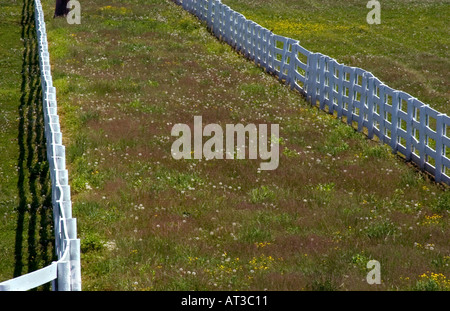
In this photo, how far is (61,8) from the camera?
37844 mm

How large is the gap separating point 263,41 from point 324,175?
14.1 metres

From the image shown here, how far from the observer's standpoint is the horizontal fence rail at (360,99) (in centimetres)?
1645

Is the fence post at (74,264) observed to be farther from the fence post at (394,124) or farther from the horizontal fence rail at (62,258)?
the fence post at (394,124)

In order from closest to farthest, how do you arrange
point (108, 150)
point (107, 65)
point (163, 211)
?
point (163, 211) → point (108, 150) → point (107, 65)

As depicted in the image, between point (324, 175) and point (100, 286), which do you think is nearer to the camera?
point (100, 286)

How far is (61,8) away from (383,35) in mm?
15894

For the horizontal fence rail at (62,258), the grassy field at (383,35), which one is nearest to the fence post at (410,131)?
the grassy field at (383,35)
